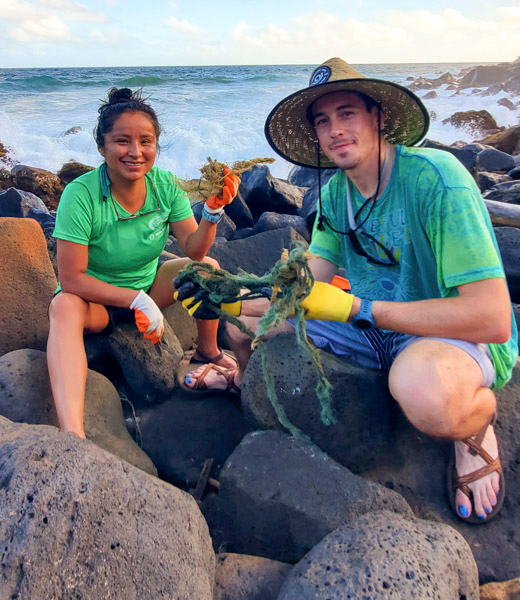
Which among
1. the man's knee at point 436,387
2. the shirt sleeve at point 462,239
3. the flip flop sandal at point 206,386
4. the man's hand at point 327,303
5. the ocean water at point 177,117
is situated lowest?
the ocean water at point 177,117

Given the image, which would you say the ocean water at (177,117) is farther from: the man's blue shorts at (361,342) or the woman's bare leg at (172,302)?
the man's blue shorts at (361,342)

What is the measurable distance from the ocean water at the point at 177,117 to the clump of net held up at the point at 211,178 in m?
4.88

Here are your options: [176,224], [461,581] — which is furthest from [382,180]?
[461,581]

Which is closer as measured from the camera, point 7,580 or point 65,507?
point 7,580

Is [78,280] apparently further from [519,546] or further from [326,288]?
[519,546]

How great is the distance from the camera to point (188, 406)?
8.49ft

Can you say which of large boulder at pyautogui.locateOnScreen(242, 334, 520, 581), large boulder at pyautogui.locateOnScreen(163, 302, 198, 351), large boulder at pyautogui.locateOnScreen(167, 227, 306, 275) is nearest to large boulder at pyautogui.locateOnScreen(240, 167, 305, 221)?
large boulder at pyautogui.locateOnScreen(167, 227, 306, 275)

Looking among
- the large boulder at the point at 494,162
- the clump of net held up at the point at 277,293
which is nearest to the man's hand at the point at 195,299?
the clump of net held up at the point at 277,293

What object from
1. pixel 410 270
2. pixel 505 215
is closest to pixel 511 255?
pixel 505 215

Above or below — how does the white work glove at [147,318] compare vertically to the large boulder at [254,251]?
above

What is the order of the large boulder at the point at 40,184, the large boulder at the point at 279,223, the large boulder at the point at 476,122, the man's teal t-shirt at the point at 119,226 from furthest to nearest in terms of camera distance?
1. the large boulder at the point at 476,122
2. the large boulder at the point at 40,184
3. the large boulder at the point at 279,223
4. the man's teal t-shirt at the point at 119,226

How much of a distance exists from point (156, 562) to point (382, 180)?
5.46 feet

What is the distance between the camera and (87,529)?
1248mm

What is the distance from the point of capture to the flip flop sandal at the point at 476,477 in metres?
1.93
